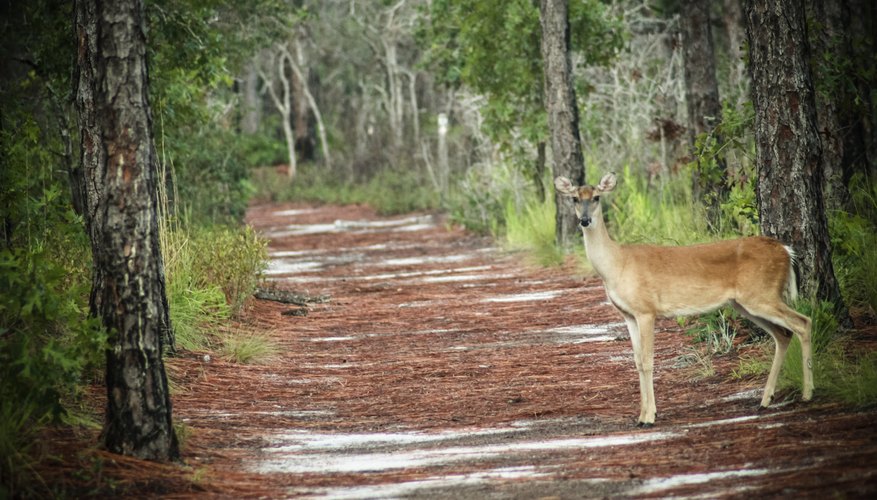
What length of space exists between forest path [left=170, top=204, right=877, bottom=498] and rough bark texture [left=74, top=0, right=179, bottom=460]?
0.45m

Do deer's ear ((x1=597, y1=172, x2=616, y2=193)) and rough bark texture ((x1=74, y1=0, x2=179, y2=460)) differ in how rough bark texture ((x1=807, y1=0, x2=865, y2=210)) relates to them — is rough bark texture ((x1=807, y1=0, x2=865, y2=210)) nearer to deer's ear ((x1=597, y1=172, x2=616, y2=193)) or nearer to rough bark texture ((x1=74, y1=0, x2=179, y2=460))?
deer's ear ((x1=597, y1=172, x2=616, y2=193))

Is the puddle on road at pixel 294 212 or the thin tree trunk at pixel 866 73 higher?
the thin tree trunk at pixel 866 73

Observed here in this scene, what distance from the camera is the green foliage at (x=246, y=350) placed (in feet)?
34.6

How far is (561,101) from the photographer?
701 inches

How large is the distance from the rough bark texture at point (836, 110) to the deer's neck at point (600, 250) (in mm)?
3578

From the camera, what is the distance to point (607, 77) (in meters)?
25.7

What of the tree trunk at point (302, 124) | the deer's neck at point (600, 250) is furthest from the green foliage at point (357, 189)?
the deer's neck at point (600, 250)

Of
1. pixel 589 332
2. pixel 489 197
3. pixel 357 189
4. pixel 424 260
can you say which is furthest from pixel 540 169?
pixel 357 189

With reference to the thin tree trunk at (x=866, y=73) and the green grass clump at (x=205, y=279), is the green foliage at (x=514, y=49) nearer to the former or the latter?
the thin tree trunk at (x=866, y=73)

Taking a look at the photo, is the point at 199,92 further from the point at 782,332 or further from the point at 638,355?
the point at 782,332

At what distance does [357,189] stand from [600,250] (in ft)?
104

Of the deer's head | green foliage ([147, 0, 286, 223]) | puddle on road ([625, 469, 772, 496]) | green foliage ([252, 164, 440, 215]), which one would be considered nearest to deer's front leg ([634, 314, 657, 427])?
the deer's head

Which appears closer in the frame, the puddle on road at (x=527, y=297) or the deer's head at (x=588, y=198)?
the deer's head at (x=588, y=198)

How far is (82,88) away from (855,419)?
4.97 meters
